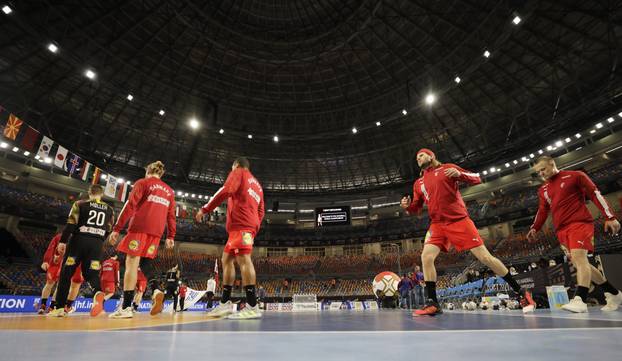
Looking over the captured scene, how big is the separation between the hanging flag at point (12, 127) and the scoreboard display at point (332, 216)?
23306 mm

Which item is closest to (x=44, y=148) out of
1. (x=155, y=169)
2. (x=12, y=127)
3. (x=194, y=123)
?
(x=12, y=127)

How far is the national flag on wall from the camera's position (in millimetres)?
17712

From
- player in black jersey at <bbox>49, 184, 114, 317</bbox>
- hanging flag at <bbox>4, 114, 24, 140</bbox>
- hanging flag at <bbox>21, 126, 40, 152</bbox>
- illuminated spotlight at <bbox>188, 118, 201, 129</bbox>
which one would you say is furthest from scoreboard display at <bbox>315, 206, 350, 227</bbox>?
player in black jersey at <bbox>49, 184, 114, 317</bbox>

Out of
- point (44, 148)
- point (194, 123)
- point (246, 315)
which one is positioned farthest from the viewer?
point (194, 123)

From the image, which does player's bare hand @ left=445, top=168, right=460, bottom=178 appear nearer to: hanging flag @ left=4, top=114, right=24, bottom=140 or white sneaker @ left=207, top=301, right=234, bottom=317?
white sneaker @ left=207, top=301, right=234, bottom=317

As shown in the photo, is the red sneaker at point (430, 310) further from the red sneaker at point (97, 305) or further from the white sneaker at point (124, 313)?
the red sneaker at point (97, 305)

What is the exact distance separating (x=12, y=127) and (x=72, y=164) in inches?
143

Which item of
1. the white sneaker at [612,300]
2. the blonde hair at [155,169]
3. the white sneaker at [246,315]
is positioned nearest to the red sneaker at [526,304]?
the white sneaker at [612,300]

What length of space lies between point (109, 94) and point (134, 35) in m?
5.59

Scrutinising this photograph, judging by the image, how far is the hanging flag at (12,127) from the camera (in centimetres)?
1456

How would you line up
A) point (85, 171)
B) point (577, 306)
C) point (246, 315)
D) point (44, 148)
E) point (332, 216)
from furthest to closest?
point (332, 216)
point (85, 171)
point (44, 148)
point (246, 315)
point (577, 306)

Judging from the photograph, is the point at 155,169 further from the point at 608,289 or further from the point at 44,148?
the point at 44,148

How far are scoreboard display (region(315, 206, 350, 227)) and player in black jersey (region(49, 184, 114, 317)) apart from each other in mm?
26625

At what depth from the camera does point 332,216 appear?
→ 32562 millimetres
